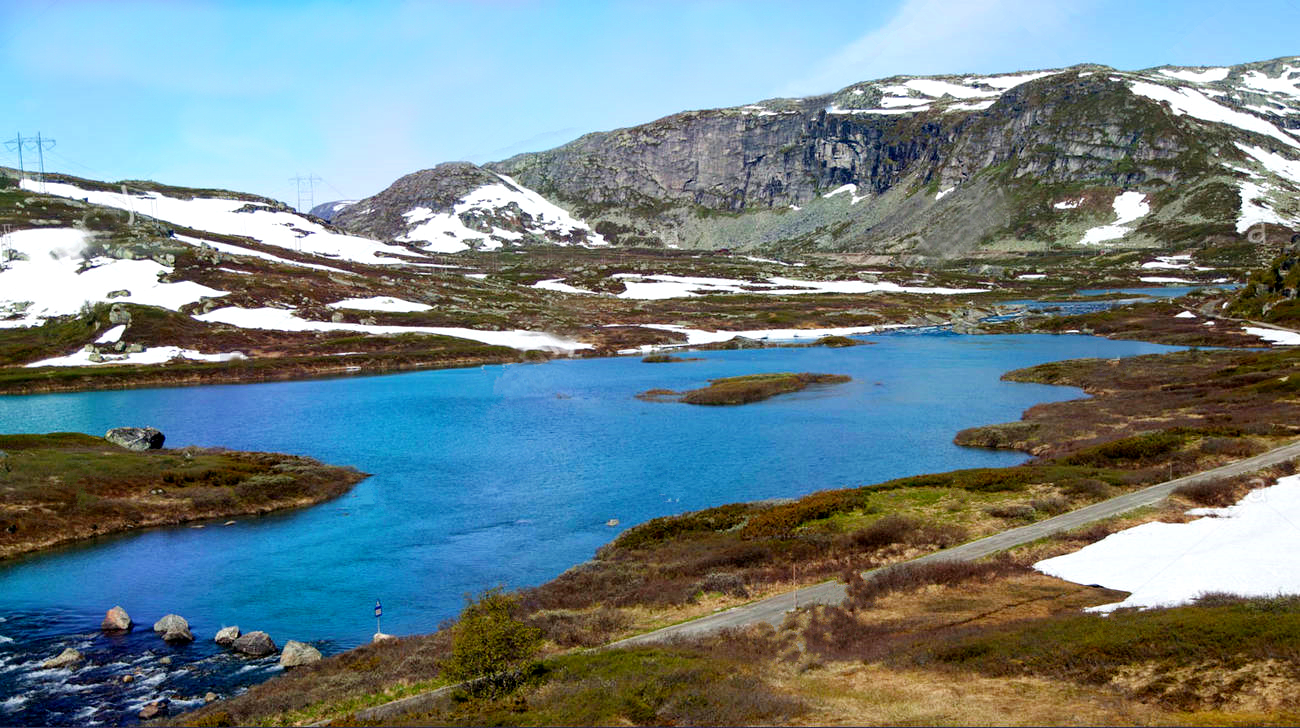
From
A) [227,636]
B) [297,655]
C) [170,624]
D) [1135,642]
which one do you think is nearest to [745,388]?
[227,636]

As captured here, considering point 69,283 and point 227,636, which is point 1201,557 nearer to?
point 227,636

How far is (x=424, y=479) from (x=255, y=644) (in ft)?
87.9

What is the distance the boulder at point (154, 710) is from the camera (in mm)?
24328

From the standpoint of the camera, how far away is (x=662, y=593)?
31266mm

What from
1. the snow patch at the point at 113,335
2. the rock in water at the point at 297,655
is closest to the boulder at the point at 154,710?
the rock in water at the point at 297,655

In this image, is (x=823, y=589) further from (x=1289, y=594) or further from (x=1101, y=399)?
(x=1101, y=399)

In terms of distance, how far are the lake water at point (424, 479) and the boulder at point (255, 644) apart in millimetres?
575

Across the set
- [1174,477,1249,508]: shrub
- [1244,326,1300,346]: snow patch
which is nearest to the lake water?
[1244,326,1300,346]: snow patch

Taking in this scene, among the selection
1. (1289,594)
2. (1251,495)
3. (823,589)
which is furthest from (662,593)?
(1251,495)

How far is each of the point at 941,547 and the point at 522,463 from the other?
32066 millimetres

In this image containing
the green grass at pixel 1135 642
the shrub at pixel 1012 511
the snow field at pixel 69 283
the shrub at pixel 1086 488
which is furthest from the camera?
the snow field at pixel 69 283

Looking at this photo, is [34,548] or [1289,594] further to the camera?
[34,548]

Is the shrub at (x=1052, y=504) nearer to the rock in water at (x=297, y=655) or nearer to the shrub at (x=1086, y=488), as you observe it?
the shrub at (x=1086, y=488)

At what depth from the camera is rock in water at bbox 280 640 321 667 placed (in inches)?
1109
